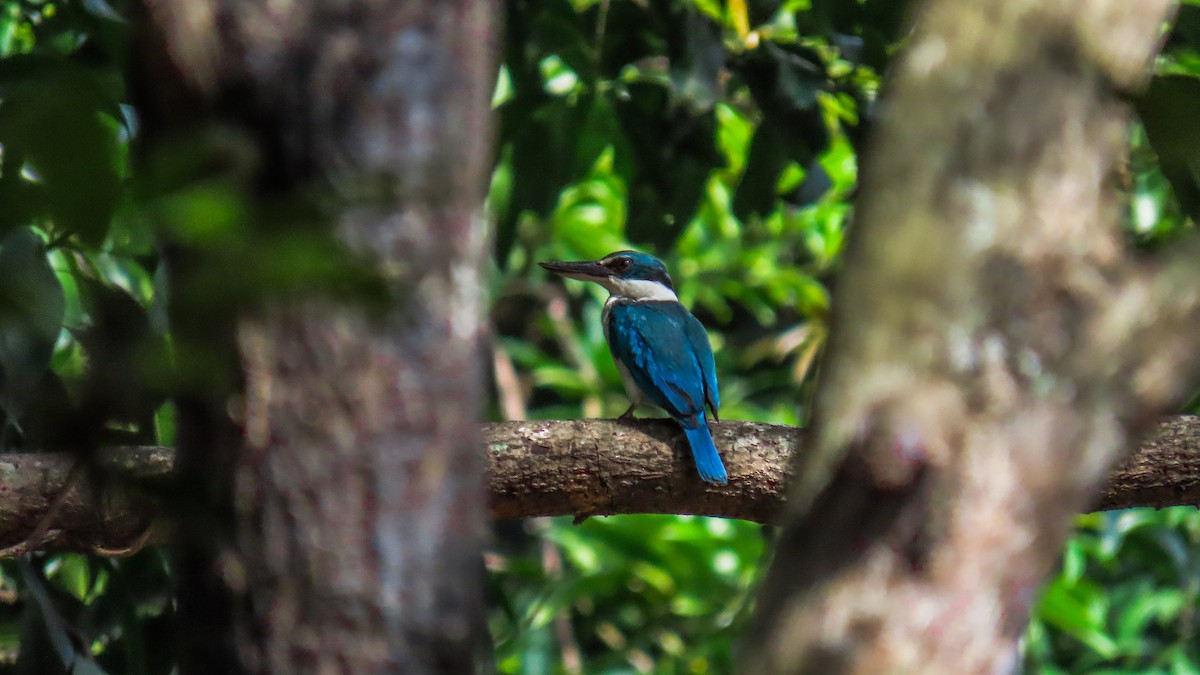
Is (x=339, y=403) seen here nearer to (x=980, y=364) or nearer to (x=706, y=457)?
(x=980, y=364)

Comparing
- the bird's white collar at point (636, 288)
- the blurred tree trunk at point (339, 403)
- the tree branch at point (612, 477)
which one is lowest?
the tree branch at point (612, 477)

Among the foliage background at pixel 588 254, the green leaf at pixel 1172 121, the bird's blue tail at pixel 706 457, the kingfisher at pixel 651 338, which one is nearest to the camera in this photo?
the foliage background at pixel 588 254

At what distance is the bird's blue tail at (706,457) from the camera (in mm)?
3061

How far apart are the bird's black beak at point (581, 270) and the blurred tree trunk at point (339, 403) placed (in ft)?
12.6

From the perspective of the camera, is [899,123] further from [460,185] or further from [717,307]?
[717,307]

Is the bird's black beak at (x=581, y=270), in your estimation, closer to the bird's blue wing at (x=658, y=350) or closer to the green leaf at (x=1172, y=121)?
the bird's blue wing at (x=658, y=350)

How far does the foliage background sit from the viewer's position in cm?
72

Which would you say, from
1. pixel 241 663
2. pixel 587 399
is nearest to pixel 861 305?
pixel 241 663

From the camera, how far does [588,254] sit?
6.58 meters

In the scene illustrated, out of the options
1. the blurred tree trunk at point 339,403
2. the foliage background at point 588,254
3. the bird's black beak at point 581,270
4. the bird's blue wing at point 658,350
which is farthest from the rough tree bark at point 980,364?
the bird's black beak at point 581,270

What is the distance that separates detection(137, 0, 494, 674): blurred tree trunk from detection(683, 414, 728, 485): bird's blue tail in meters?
1.75

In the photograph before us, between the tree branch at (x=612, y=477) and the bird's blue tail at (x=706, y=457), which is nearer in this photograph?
the tree branch at (x=612, y=477)

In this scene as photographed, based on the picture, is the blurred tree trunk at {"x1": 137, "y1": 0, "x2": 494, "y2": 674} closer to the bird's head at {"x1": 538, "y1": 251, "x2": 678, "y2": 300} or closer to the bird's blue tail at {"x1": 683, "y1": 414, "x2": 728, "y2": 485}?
the bird's blue tail at {"x1": 683, "y1": 414, "x2": 728, "y2": 485}

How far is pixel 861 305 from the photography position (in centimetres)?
120
